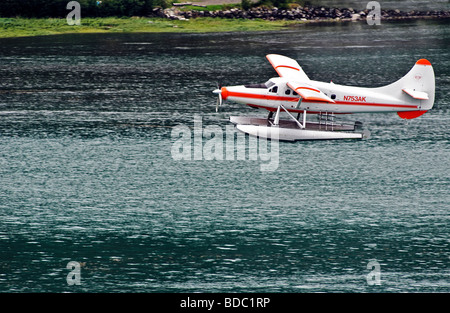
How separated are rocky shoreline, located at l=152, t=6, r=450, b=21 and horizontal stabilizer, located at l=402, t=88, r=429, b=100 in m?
62.9

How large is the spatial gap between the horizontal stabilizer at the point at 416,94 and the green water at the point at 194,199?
3299 millimetres

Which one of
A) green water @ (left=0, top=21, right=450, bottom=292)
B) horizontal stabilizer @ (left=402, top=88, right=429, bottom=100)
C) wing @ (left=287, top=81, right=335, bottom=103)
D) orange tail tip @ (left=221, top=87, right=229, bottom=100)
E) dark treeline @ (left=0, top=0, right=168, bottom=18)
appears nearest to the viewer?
green water @ (left=0, top=21, right=450, bottom=292)

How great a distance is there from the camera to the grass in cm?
9625

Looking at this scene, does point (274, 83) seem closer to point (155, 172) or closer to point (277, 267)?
point (155, 172)

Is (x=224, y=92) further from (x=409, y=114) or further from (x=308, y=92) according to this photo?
(x=409, y=114)

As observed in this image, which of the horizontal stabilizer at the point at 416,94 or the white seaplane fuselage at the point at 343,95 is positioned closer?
the white seaplane fuselage at the point at 343,95

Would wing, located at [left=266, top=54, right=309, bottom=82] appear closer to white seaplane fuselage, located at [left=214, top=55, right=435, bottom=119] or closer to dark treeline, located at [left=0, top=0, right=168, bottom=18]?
white seaplane fuselage, located at [left=214, top=55, right=435, bottom=119]

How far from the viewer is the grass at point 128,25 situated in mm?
96250

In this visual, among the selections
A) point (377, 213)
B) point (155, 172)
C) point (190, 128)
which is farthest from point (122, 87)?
point (377, 213)

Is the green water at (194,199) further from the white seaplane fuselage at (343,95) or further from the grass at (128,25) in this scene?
the grass at (128,25)

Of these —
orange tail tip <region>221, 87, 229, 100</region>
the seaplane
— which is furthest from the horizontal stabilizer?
orange tail tip <region>221, 87, 229, 100</region>

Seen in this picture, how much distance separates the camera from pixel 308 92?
41.0 metres

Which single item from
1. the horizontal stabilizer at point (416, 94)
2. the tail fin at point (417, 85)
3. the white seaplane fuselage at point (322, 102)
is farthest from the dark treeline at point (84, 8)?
the horizontal stabilizer at point (416, 94)

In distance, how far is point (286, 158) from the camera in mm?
43375
